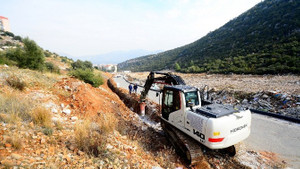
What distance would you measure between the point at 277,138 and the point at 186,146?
15.9 ft

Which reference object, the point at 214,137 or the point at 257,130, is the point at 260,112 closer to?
the point at 257,130

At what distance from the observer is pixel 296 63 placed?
1928cm

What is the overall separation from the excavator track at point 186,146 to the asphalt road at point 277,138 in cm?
276

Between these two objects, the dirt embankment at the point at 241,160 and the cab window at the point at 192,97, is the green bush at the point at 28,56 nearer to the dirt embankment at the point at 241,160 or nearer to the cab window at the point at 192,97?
the cab window at the point at 192,97

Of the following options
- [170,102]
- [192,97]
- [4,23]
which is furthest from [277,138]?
[4,23]

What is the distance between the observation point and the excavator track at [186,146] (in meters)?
4.64

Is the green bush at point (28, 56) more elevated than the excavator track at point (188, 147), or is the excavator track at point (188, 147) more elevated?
the green bush at point (28, 56)

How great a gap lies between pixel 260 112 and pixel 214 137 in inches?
299

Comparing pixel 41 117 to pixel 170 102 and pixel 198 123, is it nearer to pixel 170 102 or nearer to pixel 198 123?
pixel 170 102

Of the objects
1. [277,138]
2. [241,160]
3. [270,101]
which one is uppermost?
[270,101]

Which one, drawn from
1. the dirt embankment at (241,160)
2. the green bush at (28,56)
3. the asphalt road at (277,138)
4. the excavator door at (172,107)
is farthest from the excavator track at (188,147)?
the green bush at (28,56)

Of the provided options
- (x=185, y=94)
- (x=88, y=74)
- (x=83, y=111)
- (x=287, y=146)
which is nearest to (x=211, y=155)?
(x=185, y=94)

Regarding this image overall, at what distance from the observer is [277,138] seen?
6305 mm

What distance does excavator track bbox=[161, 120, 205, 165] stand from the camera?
183 inches
